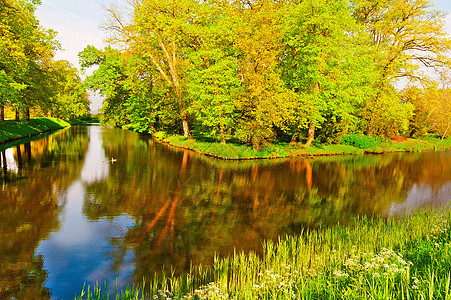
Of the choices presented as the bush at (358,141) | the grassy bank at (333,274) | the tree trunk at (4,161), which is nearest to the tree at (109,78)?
the tree trunk at (4,161)

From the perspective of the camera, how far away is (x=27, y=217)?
11367 millimetres

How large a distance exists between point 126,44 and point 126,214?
3515 cm

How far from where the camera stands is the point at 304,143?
1431 inches

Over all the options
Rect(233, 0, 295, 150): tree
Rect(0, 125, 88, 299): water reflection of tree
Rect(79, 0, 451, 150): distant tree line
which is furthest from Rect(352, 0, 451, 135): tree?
Rect(0, 125, 88, 299): water reflection of tree

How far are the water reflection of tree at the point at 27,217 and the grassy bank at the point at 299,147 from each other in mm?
14260

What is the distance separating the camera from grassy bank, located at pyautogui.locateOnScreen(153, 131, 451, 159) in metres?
29.1

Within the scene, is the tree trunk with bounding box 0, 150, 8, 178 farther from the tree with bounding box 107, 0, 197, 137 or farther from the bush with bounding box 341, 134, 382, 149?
the bush with bounding box 341, 134, 382, 149

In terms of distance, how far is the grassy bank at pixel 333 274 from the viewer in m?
5.48

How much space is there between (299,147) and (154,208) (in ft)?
78.5

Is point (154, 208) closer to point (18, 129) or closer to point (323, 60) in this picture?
point (323, 60)

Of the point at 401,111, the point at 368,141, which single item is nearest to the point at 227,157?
the point at 368,141

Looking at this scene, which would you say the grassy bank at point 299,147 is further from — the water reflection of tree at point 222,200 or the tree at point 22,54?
the tree at point 22,54

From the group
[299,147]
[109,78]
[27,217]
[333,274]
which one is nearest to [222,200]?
[333,274]

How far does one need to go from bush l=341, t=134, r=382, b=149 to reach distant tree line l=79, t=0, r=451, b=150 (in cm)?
255
